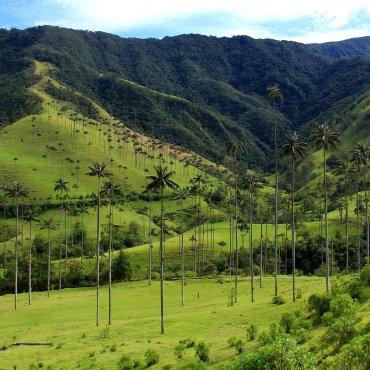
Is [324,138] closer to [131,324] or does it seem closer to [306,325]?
[306,325]

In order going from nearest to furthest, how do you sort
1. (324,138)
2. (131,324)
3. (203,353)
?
1. (203,353)
2. (131,324)
3. (324,138)

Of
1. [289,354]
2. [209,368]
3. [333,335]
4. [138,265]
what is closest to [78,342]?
[209,368]

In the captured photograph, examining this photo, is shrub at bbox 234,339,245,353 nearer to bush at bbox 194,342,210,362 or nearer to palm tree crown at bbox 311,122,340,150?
bush at bbox 194,342,210,362

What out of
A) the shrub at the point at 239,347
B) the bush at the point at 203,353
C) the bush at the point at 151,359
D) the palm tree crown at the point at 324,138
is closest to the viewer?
the bush at the point at 203,353

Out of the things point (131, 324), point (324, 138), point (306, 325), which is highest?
point (324, 138)

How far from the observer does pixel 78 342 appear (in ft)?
166

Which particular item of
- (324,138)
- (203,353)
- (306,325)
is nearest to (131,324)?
(203,353)

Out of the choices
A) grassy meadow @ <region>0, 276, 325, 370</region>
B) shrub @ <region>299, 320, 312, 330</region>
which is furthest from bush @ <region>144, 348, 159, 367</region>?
shrub @ <region>299, 320, 312, 330</region>

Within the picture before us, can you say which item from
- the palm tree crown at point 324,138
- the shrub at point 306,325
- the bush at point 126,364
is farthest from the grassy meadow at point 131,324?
the palm tree crown at point 324,138

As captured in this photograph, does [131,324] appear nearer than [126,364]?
No

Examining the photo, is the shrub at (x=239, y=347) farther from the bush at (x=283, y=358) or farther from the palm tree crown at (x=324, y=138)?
the palm tree crown at (x=324, y=138)

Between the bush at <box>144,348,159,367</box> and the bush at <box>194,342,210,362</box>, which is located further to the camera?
the bush at <box>144,348,159,367</box>

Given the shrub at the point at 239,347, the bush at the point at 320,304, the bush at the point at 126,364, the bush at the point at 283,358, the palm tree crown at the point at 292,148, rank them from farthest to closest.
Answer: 1. the palm tree crown at the point at 292,148
2. the bush at the point at 320,304
3. the bush at the point at 126,364
4. the shrub at the point at 239,347
5. the bush at the point at 283,358

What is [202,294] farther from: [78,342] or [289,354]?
[289,354]
